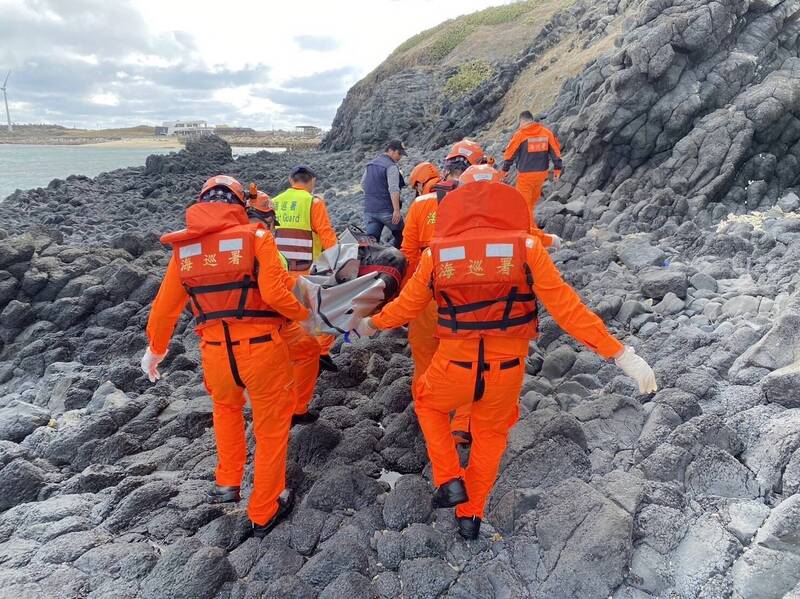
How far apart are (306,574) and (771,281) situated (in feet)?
18.9

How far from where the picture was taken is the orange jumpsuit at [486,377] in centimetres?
344

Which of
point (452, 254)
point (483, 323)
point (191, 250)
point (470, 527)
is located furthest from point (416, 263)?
point (470, 527)

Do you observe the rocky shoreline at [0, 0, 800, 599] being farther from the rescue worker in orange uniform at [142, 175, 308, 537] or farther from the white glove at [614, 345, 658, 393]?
the white glove at [614, 345, 658, 393]

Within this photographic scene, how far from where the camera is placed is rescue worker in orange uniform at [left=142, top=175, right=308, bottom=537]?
12.6 feet

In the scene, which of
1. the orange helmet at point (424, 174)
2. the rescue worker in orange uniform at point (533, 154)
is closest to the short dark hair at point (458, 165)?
the orange helmet at point (424, 174)

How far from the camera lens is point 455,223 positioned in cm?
361

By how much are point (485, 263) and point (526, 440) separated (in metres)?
1.82

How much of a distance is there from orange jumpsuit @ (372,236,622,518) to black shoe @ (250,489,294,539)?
1.22 m

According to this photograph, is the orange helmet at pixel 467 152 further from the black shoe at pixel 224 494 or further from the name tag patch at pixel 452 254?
the black shoe at pixel 224 494

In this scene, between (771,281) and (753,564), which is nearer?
(753,564)

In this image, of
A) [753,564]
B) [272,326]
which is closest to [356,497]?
[272,326]

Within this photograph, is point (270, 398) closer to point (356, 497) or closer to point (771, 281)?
point (356, 497)

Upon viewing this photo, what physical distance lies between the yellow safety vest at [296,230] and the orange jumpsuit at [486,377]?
107 inches

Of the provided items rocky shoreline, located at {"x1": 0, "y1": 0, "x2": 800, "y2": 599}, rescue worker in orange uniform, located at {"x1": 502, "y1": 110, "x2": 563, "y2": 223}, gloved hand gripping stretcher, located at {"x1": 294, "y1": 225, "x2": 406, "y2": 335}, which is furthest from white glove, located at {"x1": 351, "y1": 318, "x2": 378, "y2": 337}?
rescue worker in orange uniform, located at {"x1": 502, "y1": 110, "x2": 563, "y2": 223}
